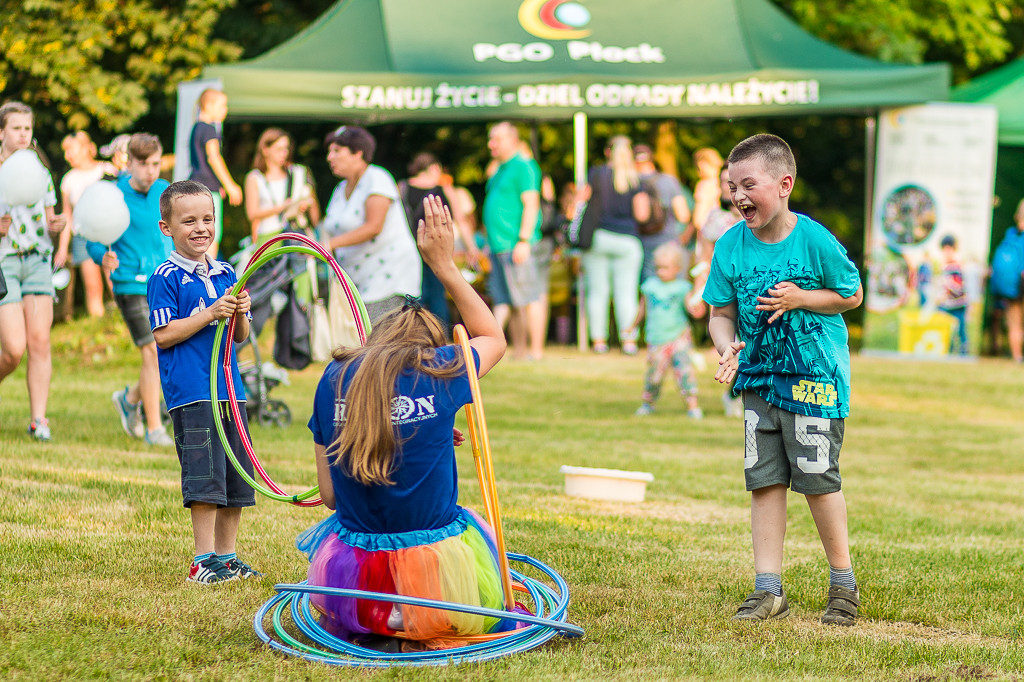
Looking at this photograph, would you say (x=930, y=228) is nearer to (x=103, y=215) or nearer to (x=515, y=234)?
(x=515, y=234)

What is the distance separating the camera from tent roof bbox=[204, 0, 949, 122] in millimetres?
13039

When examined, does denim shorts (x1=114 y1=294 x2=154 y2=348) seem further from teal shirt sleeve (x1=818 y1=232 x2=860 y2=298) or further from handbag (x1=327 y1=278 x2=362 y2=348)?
teal shirt sleeve (x1=818 y1=232 x2=860 y2=298)

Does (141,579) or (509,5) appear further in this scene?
(509,5)

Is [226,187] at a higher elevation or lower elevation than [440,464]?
higher

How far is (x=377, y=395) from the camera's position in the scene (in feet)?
12.3

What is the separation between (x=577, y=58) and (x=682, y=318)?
16.6 feet

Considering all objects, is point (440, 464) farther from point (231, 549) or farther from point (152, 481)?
point (152, 481)

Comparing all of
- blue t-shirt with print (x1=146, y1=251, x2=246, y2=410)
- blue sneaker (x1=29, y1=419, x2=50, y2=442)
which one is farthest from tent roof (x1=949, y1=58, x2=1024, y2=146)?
blue t-shirt with print (x1=146, y1=251, x2=246, y2=410)

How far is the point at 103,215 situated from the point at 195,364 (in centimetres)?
297

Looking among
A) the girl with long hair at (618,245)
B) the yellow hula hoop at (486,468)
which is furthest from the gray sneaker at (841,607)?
the girl with long hair at (618,245)

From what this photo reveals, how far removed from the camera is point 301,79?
1277 cm

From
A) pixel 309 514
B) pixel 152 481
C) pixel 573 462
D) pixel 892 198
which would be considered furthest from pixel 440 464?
pixel 892 198

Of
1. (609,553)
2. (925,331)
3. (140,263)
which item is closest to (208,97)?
(140,263)

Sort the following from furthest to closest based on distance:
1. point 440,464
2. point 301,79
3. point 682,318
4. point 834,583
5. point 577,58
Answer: point 577,58 → point 301,79 → point 682,318 → point 834,583 → point 440,464
